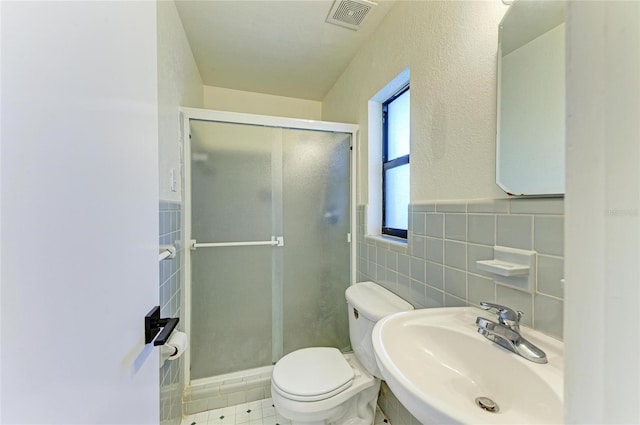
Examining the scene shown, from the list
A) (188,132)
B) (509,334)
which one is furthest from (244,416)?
(188,132)

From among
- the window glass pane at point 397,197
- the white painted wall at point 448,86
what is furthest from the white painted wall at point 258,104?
the window glass pane at point 397,197

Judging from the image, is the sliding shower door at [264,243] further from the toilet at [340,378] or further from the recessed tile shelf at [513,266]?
the recessed tile shelf at [513,266]

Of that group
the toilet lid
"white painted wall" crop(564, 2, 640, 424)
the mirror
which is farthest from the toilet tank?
"white painted wall" crop(564, 2, 640, 424)

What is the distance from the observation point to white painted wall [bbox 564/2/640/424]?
21cm

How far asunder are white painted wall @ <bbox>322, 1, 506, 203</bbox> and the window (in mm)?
199

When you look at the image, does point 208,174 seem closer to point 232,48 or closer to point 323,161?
point 323,161

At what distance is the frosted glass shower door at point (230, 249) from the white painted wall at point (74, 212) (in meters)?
1.03

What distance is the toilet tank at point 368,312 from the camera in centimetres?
113

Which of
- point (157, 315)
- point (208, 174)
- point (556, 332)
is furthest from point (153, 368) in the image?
point (208, 174)

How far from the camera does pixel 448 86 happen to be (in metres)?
0.95

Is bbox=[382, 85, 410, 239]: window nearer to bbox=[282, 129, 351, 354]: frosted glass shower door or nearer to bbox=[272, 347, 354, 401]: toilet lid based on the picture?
bbox=[282, 129, 351, 354]: frosted glass shower door

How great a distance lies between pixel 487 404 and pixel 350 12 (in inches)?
67.7

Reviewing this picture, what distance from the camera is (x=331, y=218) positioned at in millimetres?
1747

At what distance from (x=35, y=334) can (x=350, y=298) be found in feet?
3.77
